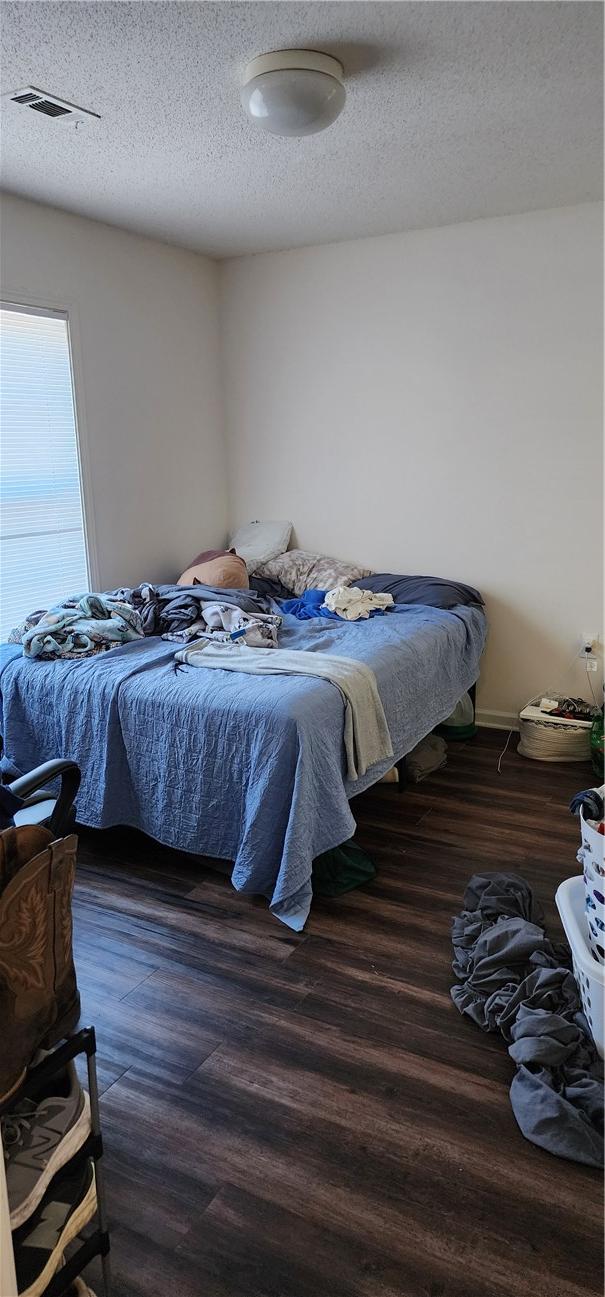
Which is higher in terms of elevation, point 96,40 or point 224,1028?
point 96,40

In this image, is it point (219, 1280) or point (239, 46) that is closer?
point (219, 1280)

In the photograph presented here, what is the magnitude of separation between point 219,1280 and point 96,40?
275 cm

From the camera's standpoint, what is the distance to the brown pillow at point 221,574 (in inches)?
153

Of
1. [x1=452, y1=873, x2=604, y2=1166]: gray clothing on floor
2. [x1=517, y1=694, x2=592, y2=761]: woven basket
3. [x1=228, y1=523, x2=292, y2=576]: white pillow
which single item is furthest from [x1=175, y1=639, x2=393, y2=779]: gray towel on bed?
[x1=228, y1=523, x2=292, y2=576]: white pillow

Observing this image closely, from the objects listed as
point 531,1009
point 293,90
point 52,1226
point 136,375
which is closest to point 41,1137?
point 52,1226

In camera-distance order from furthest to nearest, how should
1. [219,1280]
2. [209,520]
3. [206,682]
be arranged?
[209,520] → [206,682] → [219,1280]

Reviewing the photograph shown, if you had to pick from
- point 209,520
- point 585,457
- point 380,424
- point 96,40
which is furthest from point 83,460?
point 585,457

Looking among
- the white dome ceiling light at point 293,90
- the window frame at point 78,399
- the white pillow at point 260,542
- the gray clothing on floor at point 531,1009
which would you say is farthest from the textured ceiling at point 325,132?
the gray clothing on floor at point 531,1009

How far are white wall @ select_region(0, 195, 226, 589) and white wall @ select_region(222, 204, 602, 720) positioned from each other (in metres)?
0.28

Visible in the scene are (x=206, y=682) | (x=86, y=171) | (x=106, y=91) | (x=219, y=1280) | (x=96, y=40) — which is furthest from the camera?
(x=86, y=171)

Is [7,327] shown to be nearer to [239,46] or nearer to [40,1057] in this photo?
[239,46]

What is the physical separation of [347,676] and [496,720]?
1746mm

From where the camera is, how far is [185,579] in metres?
4.05

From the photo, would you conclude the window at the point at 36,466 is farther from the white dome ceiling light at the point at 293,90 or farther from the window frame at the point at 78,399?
the white dome ceiling light at the point at 293,90
